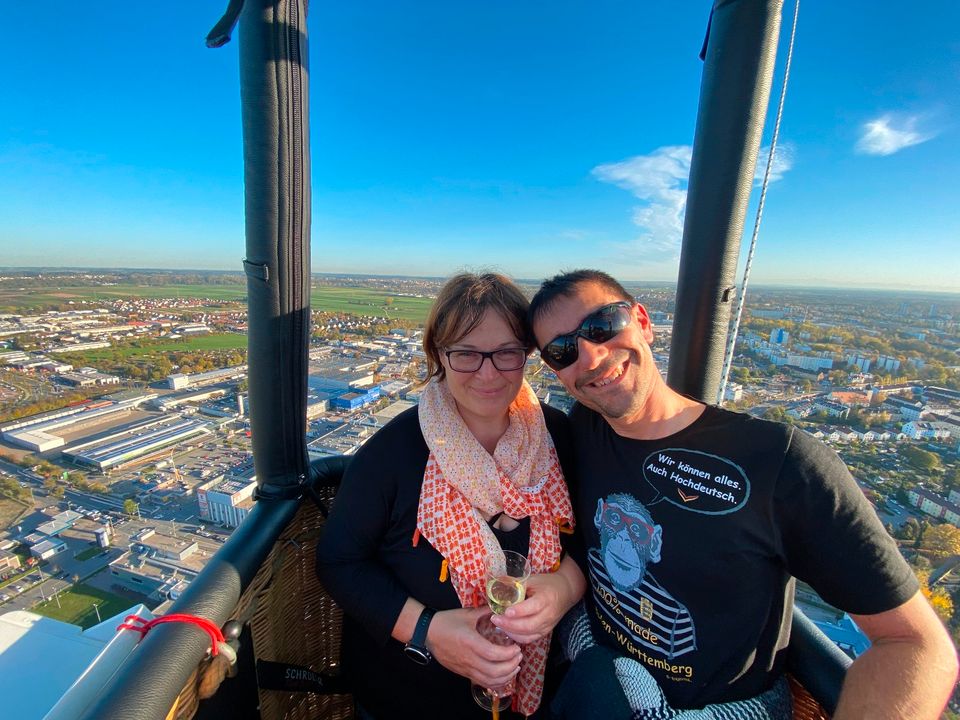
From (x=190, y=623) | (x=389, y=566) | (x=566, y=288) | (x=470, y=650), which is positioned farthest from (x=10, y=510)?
(x=566, y=288)

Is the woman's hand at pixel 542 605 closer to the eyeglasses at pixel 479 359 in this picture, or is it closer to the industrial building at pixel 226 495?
the eyeglasses at pixel 479 359

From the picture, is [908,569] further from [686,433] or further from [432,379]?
[432,379]

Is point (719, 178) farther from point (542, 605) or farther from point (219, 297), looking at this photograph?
point (219, 297)

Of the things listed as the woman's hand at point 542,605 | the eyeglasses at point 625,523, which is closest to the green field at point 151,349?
the woman's hand at point 542,605

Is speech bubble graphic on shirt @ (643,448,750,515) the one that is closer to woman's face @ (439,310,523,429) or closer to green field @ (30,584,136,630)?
woman's face @ (439,310,523,429)

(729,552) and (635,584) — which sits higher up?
(729,552)

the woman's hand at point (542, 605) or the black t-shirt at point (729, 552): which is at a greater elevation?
the black t-shirt at point (729, 552)

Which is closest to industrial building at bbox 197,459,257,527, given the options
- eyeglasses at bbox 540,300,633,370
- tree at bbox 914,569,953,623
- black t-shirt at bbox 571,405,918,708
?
→ eyeglasses at bbox 540,300,633,370
